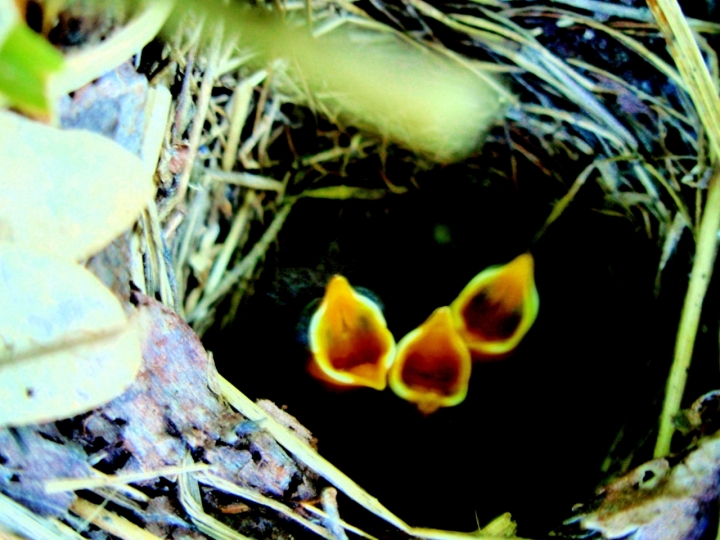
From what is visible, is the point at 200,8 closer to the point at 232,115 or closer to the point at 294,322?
the point at 232,115

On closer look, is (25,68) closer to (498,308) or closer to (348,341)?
(348,341)

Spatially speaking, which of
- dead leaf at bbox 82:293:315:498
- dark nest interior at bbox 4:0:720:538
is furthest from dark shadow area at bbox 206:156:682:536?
dead leaf at bbox 82:293:315:498

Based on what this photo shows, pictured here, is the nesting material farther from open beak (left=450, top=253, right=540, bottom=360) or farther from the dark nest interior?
open beak (left=450, top=253, right=540, bottom=360)

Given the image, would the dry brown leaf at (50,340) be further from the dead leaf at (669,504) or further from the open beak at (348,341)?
the dead leaf at (669,504)

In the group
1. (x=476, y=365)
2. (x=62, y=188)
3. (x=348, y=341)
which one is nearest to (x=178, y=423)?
(x=62, y=188)

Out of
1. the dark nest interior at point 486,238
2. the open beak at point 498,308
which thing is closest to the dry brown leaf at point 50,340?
the dark nest interior at point 486,238
